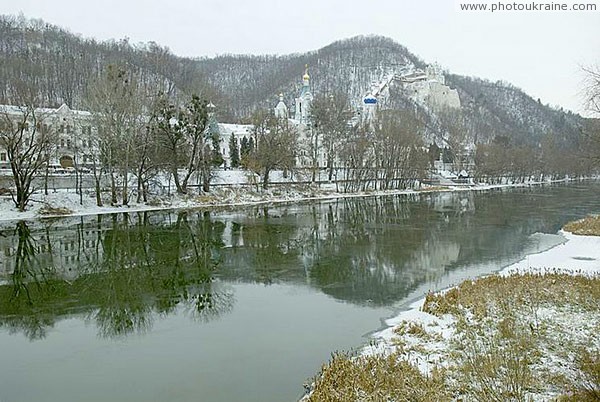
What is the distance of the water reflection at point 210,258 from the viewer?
Answer: 43.7ft

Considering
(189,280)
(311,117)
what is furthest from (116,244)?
(311,117)

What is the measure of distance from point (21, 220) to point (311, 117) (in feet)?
123

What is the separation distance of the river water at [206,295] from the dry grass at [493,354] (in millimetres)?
1063

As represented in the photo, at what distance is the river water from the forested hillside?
21.4 m

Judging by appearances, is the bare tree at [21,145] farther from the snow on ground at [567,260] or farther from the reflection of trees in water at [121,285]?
the snow on ground at [567,260]

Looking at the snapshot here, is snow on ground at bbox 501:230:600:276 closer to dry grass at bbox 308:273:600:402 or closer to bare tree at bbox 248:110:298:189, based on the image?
dry grass at bbox 308:273:600:402

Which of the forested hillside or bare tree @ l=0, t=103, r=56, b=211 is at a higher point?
the forested hillside

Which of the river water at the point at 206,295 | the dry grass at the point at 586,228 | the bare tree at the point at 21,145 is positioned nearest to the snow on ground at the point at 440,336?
the river water at the point at 206,295

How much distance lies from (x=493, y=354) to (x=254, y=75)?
163610 millimetres

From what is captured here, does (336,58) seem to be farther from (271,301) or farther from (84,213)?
(271,301)

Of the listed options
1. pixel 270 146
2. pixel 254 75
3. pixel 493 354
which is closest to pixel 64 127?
pixel 270 146

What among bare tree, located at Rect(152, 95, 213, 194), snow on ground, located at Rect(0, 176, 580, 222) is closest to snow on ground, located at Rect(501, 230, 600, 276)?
snow on ground, located at Rect(0, 176, 580, 222)

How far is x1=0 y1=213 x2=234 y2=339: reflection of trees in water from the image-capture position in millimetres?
12289

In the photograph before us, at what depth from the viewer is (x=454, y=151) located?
314 feet
